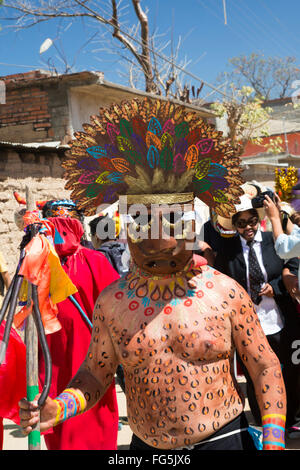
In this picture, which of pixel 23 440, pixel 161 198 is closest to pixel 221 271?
pixel 23 440

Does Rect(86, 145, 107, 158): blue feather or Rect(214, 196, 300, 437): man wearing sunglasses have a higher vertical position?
Rect(86, 145, 107, 158): blue feather

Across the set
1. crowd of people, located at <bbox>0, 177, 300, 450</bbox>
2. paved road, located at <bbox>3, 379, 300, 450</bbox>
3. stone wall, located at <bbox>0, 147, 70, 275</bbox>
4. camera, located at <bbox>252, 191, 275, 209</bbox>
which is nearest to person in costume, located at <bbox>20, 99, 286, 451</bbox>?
crowd of people, located at <bbox>0, 177, 300, 450</bbox>

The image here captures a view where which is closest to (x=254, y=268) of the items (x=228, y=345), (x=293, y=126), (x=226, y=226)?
(x=226, y=226)

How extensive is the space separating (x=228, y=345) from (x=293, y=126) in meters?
34.3

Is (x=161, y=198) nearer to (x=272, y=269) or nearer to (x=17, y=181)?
(x=272, y=269)

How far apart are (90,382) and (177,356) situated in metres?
0.38

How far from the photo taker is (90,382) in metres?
2.28

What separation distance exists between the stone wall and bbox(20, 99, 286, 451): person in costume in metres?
4.72

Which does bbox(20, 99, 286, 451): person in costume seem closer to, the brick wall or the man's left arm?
the man's left arm

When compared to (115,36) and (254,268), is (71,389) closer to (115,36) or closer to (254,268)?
(254,268)

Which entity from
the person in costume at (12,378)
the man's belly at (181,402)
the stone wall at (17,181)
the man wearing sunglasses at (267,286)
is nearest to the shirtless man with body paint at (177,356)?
the man's belly at (181,402)

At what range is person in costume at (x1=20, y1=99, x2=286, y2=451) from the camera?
7.11 ft

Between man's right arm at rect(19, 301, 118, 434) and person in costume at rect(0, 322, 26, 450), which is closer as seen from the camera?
man's right arm at rect(19, 301, 118, 434)

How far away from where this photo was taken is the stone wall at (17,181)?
7031mm
